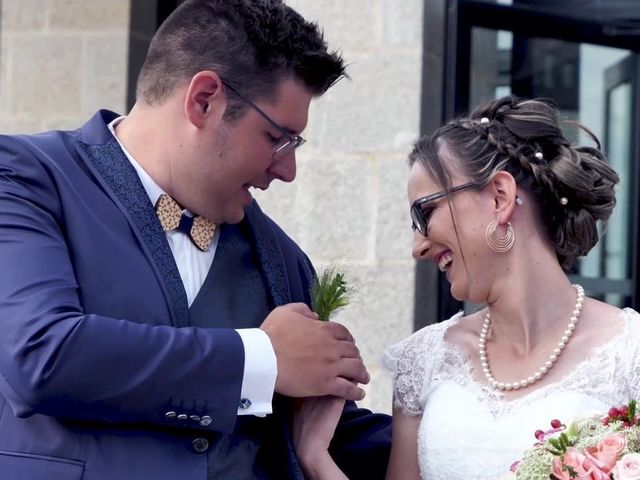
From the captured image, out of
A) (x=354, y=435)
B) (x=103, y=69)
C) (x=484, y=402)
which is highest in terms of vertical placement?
(x=103, y=69)

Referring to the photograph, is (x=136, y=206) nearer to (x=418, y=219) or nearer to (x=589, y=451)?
(x=418, y=219)

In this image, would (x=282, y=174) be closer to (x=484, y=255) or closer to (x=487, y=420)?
(x=484, y=255)

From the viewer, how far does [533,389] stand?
322cm

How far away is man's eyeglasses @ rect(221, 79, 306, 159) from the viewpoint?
120 inches

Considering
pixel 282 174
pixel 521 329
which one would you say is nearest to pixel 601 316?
pixel 521 329

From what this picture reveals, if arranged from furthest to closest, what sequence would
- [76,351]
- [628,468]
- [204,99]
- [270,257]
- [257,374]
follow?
[270,257]
[204,99]
[257,374]
[76,351]
[628,468]

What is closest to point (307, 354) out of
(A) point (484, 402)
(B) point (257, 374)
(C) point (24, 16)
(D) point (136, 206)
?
(B) point (257, 374)

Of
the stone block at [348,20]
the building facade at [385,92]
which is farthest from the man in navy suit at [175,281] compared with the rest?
the stone block at [348,20]

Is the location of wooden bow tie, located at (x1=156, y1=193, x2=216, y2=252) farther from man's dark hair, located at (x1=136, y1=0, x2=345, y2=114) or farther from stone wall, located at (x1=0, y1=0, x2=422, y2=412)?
stone wall, located at (x1=0, y1=0, x2=422, y2=412)

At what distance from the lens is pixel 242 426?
9.78 feet

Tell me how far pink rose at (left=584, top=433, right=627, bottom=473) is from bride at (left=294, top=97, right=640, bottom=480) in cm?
63

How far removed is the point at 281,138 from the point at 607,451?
1044 millimetres

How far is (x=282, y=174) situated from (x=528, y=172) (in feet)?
1.97

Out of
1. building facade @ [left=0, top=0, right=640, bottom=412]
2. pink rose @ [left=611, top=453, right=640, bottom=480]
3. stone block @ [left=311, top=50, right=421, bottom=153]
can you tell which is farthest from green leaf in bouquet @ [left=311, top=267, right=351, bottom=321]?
stone block @ [left=311, top=50, right=421, bottom=153]
